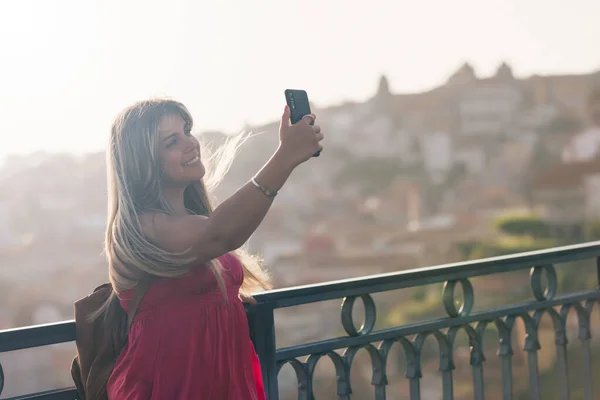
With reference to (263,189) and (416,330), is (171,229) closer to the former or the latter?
(263,189)

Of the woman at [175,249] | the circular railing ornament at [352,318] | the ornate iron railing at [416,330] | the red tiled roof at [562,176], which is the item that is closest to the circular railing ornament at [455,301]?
the ornate iron railing at [416,330]

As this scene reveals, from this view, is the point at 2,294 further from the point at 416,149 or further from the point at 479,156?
the point at 479,156

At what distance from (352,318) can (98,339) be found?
0.63 m

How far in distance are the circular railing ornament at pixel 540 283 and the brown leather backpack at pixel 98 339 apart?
1.26m

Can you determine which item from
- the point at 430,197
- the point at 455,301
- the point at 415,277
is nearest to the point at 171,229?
the point at 415,277

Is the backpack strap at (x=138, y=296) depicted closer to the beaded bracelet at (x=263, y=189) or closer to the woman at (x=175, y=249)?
the woman at (x=175, y=249)

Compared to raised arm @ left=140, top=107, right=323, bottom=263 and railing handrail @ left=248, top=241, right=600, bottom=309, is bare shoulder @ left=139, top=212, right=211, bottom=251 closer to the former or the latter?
raised arm @ left=140, top=107, right=323, bottom=263

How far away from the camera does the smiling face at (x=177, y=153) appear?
1.42 m

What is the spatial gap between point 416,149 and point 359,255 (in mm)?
8872

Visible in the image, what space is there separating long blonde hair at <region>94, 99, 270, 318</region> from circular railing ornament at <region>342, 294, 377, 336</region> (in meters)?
0.44

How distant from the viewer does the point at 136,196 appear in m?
1.39

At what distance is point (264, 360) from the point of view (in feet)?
5.41

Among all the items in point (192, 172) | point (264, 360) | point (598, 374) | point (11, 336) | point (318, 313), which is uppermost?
point (192, 172)

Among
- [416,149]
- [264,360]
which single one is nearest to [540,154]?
[416,149]
